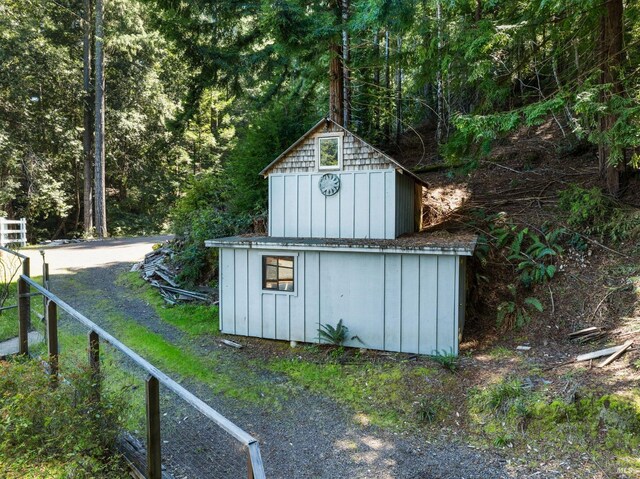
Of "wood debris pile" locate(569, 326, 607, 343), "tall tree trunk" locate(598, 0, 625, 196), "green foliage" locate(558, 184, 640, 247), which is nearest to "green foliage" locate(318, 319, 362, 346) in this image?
"wood debris pile" locate(569, 326, 607, 343)

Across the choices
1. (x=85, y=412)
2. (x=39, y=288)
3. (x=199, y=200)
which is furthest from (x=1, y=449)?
(x=199, y=200)

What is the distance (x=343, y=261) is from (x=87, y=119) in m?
20.1

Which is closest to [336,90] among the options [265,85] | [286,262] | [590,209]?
[286,262]

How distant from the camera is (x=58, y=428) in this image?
3141 mm

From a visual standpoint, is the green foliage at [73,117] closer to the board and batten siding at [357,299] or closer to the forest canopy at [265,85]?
the forest canopy at [265,85]

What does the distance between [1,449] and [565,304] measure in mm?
8383

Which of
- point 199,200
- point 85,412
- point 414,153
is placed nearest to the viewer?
point 85,412

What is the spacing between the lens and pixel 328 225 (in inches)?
330

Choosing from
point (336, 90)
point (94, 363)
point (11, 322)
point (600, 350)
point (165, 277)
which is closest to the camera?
point (94, 363)

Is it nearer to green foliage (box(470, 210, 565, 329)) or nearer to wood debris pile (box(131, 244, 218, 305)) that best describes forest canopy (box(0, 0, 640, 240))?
wood debris pile (box(131, 244, 218, 305))

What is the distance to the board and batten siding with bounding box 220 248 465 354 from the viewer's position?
689 cm

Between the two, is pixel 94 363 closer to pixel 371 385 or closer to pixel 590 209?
pixel 371 385

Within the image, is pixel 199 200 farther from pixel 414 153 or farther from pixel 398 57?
pixel 414 153

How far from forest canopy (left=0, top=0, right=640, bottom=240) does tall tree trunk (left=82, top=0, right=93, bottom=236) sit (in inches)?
6.3
